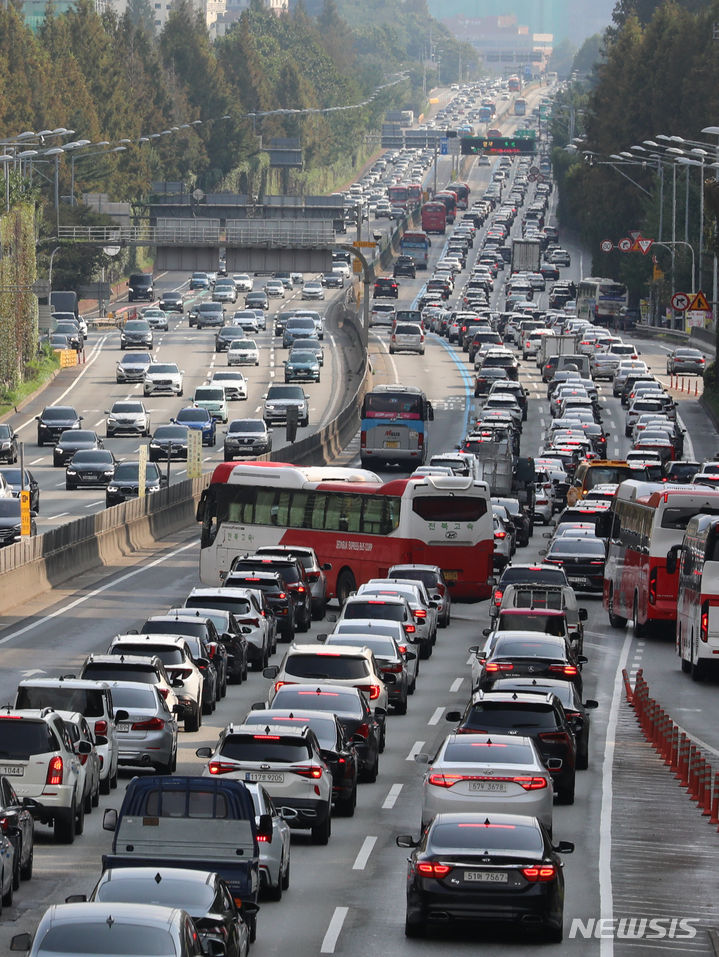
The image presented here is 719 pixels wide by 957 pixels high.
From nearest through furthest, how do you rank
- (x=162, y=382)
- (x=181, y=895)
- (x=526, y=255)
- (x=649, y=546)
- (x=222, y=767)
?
(x=181, y=895)
(x=222, y=767)
(x=649, y=546)
(x=162, y=382)
(x=526, y=255)

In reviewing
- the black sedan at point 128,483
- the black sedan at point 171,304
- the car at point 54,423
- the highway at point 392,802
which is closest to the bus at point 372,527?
the highway at point 392,802

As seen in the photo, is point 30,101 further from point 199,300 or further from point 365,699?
point 365,699

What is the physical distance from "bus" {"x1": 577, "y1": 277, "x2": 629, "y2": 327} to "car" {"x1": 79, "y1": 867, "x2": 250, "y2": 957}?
138 meters

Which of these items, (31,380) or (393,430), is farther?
(31,380)

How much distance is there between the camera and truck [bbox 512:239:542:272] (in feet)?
630

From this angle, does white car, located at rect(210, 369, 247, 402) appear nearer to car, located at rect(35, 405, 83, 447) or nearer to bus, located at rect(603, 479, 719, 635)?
car, located at rect(35, 405, 83, 447)

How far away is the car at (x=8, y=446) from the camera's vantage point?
8150 cm

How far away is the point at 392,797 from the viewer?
2886 cm

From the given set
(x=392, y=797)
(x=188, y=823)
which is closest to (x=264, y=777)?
(x=188, y=823)

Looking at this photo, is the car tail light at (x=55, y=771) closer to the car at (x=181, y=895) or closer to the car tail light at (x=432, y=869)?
the car tail light at (x=432, y=869)

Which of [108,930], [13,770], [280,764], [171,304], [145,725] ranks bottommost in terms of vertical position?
[171,304]

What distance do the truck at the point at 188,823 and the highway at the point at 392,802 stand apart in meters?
0.91

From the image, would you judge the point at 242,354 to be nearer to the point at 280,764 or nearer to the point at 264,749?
the point at 264,749

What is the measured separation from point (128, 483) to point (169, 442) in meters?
11.8
